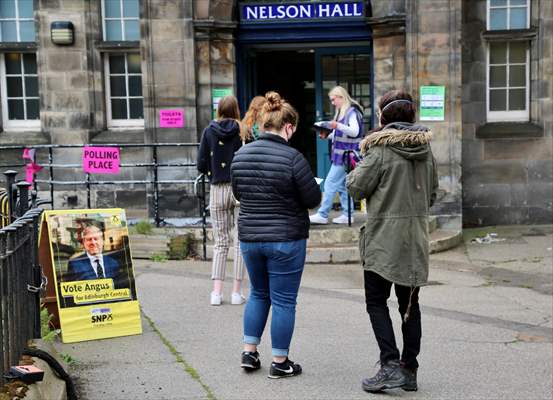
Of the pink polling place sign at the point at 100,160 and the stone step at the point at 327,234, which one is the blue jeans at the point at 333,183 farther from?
the pink polling place sign at the point at 100,160

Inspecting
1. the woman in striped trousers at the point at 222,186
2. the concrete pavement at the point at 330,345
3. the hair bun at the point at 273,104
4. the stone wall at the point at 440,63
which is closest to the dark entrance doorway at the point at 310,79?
the stone wall at the point at 440,63

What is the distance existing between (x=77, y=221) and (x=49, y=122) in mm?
6727

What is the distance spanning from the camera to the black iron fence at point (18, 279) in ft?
15.2

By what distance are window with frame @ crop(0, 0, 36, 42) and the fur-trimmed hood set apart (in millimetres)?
9359

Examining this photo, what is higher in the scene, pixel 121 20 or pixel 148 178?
pixel 121 20

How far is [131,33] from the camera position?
13.1 m

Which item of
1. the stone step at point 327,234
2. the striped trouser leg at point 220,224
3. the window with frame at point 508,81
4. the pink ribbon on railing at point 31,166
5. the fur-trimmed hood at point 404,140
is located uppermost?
the window with frame at point 508,81

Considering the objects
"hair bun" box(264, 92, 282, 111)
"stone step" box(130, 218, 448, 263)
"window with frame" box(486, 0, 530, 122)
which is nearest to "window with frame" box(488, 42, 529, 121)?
"window with frame" box(486, 0, 530, 122)

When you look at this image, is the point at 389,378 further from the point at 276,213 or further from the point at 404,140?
the point at 404,140

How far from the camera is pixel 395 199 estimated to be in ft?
17.3

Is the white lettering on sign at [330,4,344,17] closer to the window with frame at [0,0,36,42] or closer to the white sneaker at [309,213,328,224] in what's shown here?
the white sneaker at [309,213,328,224]

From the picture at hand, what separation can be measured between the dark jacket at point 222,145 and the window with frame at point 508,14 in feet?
20.9

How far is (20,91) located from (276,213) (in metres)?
9.18

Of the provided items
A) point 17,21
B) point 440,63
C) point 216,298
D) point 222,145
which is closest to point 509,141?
point 440,63
